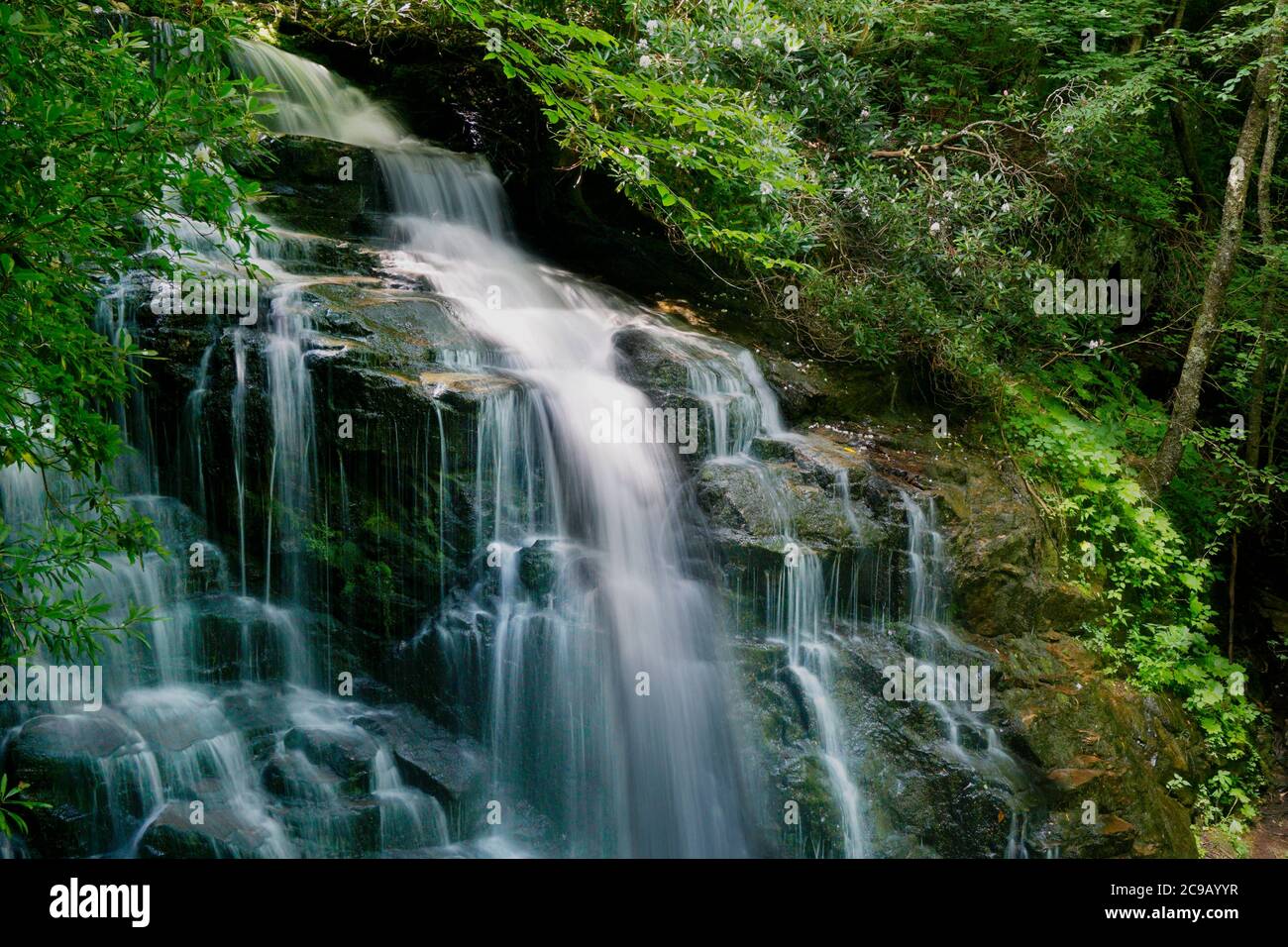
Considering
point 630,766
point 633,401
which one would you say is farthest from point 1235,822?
point 633,401

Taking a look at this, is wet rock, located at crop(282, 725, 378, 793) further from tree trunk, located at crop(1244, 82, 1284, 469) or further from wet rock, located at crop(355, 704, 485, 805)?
tree trunk, located at crop(1244, 82, 1284, 469)

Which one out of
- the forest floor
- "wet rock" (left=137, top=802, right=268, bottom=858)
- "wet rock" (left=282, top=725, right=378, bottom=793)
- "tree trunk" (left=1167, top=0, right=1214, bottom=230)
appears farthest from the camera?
"tree trunk" (left=1167, top=0, right=1214, bottom=230)

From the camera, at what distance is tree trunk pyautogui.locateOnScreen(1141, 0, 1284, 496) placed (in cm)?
812

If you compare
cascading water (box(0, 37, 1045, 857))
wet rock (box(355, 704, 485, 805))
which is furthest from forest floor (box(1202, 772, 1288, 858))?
wet rock (box(355, 704, 485, 805))

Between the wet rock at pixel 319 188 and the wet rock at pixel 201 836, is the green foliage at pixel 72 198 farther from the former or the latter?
the wet rock at pixel 319 188

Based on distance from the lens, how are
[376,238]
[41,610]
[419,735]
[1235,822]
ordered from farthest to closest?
[376,238] < [1235,822] < [419,735] < [41,610]

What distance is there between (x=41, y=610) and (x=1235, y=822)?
8829 mm

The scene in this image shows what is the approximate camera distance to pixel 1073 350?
32.4 feet

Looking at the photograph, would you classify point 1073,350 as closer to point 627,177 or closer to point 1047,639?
point 1047,639

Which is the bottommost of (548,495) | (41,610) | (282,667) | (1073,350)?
(282,667)

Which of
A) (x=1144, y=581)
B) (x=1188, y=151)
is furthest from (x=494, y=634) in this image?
(x=1188, y=151)

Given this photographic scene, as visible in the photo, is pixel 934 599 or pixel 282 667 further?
pixel 934 599

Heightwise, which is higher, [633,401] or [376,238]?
[376,238]
